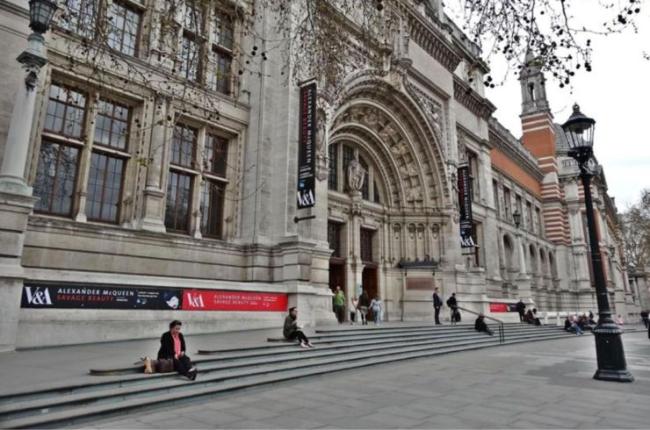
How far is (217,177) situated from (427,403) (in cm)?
1136

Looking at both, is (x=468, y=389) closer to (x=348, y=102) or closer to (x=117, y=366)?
(x=117, y=366)

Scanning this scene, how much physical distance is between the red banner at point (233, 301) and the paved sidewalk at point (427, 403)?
4.64 metres

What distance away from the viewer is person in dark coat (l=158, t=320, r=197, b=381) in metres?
7.29

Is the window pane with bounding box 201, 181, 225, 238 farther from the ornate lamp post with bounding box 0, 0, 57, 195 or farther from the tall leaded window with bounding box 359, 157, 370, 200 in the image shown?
the tall leaded window with bounding box 359, 157, 370, 200

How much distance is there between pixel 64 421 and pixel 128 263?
7.78 meters

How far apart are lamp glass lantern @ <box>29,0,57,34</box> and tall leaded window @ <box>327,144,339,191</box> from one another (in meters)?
14.2

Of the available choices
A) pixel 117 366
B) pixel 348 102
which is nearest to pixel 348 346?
pixel 117 366

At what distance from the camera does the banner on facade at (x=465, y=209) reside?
25125mm

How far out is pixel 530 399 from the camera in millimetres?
7008

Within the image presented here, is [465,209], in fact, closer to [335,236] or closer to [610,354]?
[335,236]

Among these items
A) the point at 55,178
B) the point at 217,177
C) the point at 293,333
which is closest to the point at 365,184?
the point at 217,177

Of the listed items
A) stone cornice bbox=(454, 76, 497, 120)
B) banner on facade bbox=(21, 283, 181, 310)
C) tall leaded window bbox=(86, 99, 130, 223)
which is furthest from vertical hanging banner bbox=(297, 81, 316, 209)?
stone cornice bbox=(454, 76, 497, 120)

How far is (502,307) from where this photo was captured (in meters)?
26.8

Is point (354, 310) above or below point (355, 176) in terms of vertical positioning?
below
